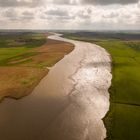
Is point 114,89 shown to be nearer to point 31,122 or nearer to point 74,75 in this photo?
point 74,75

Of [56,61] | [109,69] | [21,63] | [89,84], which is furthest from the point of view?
[56,61]

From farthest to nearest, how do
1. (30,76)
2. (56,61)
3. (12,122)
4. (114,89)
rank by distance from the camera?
1. (56,61)
2. (30,76)
3. (114,89)
4. (12,122)

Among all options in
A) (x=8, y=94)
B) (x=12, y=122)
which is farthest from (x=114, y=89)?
(x=12, y=122)

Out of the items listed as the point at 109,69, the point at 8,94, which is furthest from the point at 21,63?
the point at 8,94

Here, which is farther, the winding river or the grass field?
the grass field

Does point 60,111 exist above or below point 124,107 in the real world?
below

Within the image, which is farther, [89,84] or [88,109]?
[89,84]

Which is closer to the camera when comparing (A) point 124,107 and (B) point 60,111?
(B) point 60,111

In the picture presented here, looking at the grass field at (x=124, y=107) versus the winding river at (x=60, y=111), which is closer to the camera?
the winding river at (x=60, y=111)
